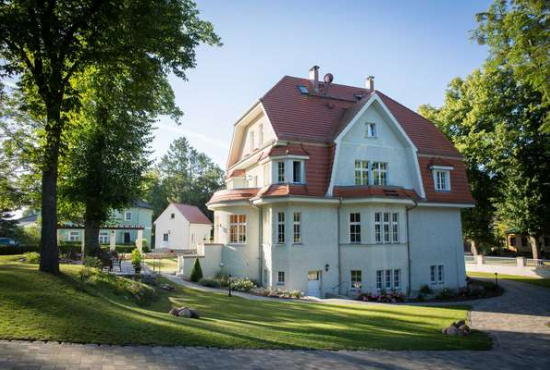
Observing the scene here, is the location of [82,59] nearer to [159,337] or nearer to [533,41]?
[159,337]

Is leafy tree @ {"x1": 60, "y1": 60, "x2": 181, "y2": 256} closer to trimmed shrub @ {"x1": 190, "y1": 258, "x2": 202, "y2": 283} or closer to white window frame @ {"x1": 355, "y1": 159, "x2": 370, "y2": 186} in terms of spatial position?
trimmed shrub @ {"x1": 190, "y1": 258, "x2": 202, "y2": 283}

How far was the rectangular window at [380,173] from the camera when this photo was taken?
22.7 metres

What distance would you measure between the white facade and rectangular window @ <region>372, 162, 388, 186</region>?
2.5 inches

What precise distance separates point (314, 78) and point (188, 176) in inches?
2066

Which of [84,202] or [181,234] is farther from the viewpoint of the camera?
[181,234]

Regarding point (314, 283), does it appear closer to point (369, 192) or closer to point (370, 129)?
point (369, 192)

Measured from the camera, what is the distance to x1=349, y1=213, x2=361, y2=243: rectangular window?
69.3 ft

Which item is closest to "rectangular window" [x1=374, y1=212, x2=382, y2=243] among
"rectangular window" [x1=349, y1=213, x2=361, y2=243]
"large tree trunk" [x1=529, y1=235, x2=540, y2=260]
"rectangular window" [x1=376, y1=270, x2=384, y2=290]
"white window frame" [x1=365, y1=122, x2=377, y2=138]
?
"rectangular window" [x1=349, y1=213, x2=361, y2=243]

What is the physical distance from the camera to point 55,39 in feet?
35.2

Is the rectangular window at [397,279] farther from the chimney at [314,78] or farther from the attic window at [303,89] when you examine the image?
the chimney at [314,78]

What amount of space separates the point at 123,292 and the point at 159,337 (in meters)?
6.56

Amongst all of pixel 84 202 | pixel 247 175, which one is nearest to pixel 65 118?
pixel 84 202

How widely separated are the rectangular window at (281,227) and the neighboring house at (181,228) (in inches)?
1187

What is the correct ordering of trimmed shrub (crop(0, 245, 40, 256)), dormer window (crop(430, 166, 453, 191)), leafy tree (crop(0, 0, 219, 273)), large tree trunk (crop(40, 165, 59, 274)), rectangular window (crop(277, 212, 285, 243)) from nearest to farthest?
leafy tree (crop(0, 0, 219, 273))
large tree trunk (crop(40, 165, 59, 274))
rectangular window (crop(277, 212, 285, 243))
dormer window (crop(430, 166, 453, 191))
trimmed shrub (crop(0, 245, 40, 256))
